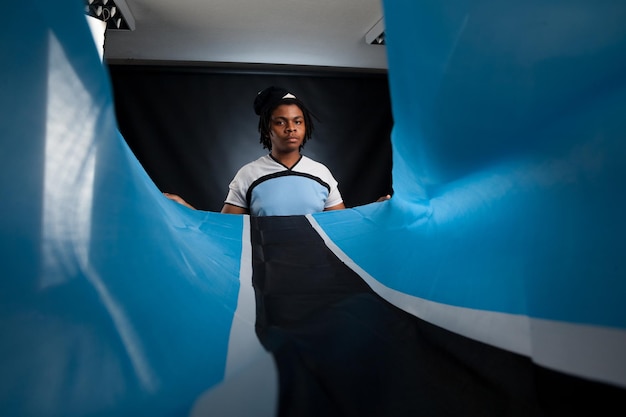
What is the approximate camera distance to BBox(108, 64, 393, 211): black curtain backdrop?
3014mm

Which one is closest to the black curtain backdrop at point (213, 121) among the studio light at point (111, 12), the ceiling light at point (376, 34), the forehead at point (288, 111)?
the ceiling light at point (376, 34)

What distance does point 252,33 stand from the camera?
8.23 feet

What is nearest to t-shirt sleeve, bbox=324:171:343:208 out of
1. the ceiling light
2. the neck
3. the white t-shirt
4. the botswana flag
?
the white t-shirt

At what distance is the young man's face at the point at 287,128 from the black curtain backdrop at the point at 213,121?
122 centimetres

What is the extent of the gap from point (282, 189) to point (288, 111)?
53 cm

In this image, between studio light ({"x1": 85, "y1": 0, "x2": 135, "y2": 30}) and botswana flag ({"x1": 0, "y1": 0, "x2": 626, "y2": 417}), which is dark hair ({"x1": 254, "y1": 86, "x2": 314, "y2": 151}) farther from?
botswana flag ({"x1": 0, "y1": 0, "x2": 626, "y2": 417})

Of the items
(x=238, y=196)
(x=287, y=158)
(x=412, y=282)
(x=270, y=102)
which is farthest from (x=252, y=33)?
(x=412, y=282)

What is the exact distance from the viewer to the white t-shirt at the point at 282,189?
149cm

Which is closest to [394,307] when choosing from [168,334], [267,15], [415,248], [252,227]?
[415,248]

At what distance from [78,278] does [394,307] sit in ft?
1.08

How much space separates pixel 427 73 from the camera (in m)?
0.48

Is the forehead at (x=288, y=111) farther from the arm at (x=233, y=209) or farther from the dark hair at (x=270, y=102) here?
the arm at (x=233, y=209)

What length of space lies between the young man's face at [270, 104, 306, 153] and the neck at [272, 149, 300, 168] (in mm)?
15

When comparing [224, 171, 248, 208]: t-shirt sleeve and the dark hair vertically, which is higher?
the dark hair
